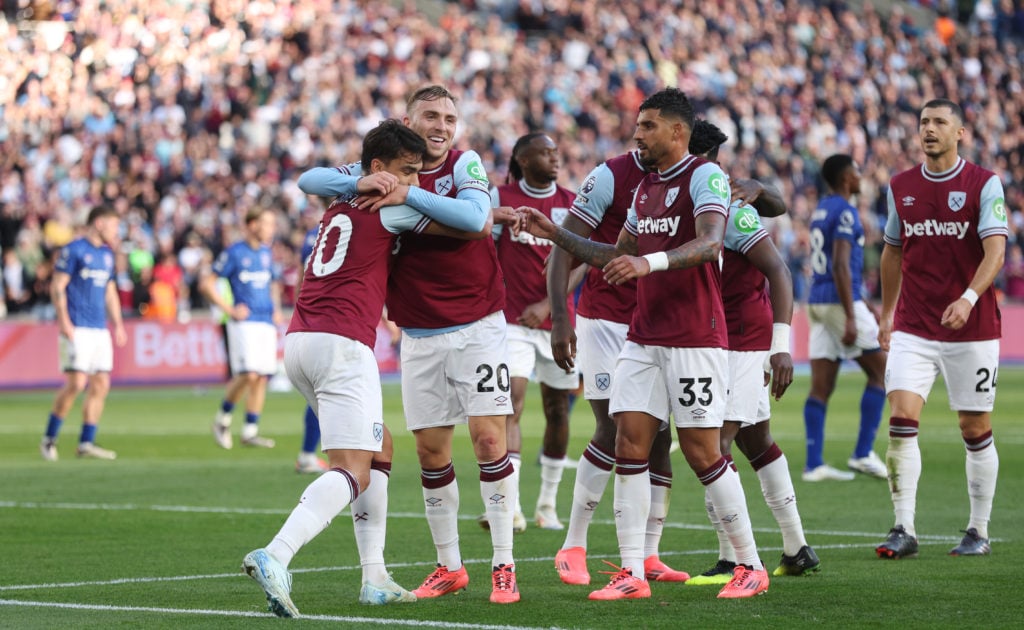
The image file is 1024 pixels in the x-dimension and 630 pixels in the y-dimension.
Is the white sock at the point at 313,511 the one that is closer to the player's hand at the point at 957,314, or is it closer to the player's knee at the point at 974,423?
the player's hand at the point at 957,314

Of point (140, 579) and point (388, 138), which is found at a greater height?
point (388, 138)

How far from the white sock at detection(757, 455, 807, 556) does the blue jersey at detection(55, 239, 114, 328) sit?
1047 centimetres

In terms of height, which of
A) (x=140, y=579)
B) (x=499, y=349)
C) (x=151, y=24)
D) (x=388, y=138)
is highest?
(x=151, y=24)

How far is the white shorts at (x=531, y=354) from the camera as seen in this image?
1161 cm

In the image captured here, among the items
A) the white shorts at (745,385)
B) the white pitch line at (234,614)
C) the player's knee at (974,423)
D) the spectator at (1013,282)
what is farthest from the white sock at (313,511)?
the spectator at (1013,282)

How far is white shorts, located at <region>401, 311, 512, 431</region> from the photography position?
8172mm

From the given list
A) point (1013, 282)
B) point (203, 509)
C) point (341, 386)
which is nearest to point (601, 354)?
point (341, 386)

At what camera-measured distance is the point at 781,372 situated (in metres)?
8.34

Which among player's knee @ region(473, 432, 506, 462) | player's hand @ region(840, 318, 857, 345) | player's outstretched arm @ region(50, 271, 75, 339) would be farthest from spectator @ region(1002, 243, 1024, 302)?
player's knee @ region(473, 432, 506, 462)

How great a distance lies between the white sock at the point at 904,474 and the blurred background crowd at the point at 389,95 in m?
21.0

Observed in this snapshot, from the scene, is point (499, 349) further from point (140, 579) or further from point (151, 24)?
point (151, 24)

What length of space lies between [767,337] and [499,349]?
61.9 inches

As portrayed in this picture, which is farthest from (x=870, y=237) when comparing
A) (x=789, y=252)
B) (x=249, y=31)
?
(x=249, y=31)

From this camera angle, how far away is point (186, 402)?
2605 cm
